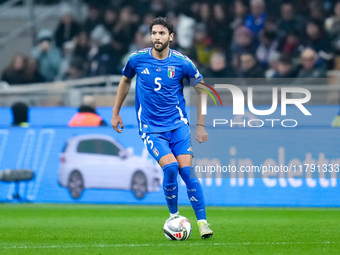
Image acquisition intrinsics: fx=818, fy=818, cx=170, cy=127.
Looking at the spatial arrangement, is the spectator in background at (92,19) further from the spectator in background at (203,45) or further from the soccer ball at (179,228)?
the soccer ball at (179,228)

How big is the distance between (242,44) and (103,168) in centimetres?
542

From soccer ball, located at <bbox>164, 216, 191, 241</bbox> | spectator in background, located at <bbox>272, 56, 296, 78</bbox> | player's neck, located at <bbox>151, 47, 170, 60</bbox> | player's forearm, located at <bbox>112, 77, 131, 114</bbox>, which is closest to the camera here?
soccer ball, located at <bbox>164, 216, 191, 241</bbox>

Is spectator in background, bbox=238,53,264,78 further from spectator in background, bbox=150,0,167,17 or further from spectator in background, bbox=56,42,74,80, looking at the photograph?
spectator in background, bbox=56,42,74,80

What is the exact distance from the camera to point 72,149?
12945mm

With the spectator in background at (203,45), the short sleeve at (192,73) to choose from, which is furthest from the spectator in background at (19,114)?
the short sleeve at (192,73)

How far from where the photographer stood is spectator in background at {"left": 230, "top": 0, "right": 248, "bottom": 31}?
17.8 metres

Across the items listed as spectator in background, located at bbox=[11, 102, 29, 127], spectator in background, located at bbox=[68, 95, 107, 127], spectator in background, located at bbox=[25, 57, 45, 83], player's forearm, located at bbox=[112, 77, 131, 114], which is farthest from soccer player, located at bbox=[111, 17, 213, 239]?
spectator in background, located at bbox=[25, 57, 45, 83]

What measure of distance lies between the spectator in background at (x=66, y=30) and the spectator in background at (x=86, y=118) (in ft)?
19.9

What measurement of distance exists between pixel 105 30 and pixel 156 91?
467 inches

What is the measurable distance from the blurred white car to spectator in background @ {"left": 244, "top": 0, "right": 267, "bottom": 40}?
5.74 meters

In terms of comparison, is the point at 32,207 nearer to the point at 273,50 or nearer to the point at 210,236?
the point at 210,236

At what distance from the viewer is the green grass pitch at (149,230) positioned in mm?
7156

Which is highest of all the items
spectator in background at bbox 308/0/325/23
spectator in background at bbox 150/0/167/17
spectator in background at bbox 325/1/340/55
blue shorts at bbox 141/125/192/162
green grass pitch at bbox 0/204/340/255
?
spectator in background at bbox 150/0/167/17

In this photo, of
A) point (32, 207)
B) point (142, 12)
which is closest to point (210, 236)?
point (32, 207)
